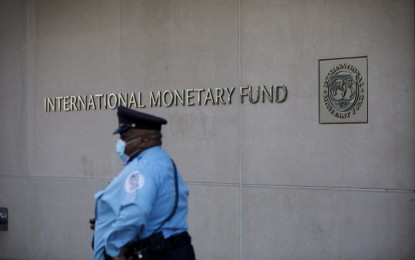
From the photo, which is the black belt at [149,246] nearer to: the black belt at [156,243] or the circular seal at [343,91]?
the black belt at [156,243]

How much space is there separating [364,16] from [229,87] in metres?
1.59

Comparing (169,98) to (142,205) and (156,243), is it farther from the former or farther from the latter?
(142,205)

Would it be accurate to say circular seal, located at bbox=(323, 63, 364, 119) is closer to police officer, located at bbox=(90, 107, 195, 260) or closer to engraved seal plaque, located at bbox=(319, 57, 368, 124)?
engraved seal plaque, located at bbox=(319, 57, 368, 124)

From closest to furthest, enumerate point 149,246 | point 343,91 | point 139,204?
point 139,204 < point 149,246 < point 343,91

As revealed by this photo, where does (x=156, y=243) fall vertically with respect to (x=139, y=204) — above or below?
below

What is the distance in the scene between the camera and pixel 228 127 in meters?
6.82

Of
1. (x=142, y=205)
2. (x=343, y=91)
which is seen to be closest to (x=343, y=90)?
(x=343, y=91)

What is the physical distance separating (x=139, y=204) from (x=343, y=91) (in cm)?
321

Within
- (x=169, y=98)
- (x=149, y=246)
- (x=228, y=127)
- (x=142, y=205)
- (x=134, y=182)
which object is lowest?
(x=149, y=246)

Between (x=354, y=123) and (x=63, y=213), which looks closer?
(x=354, y=123)

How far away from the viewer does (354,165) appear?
613 cm

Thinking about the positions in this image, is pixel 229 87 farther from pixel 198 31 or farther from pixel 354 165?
pixel 354 165

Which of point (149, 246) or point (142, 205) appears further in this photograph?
point (149, 246)

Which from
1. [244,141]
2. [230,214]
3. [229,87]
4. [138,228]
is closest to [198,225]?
[230,214]
